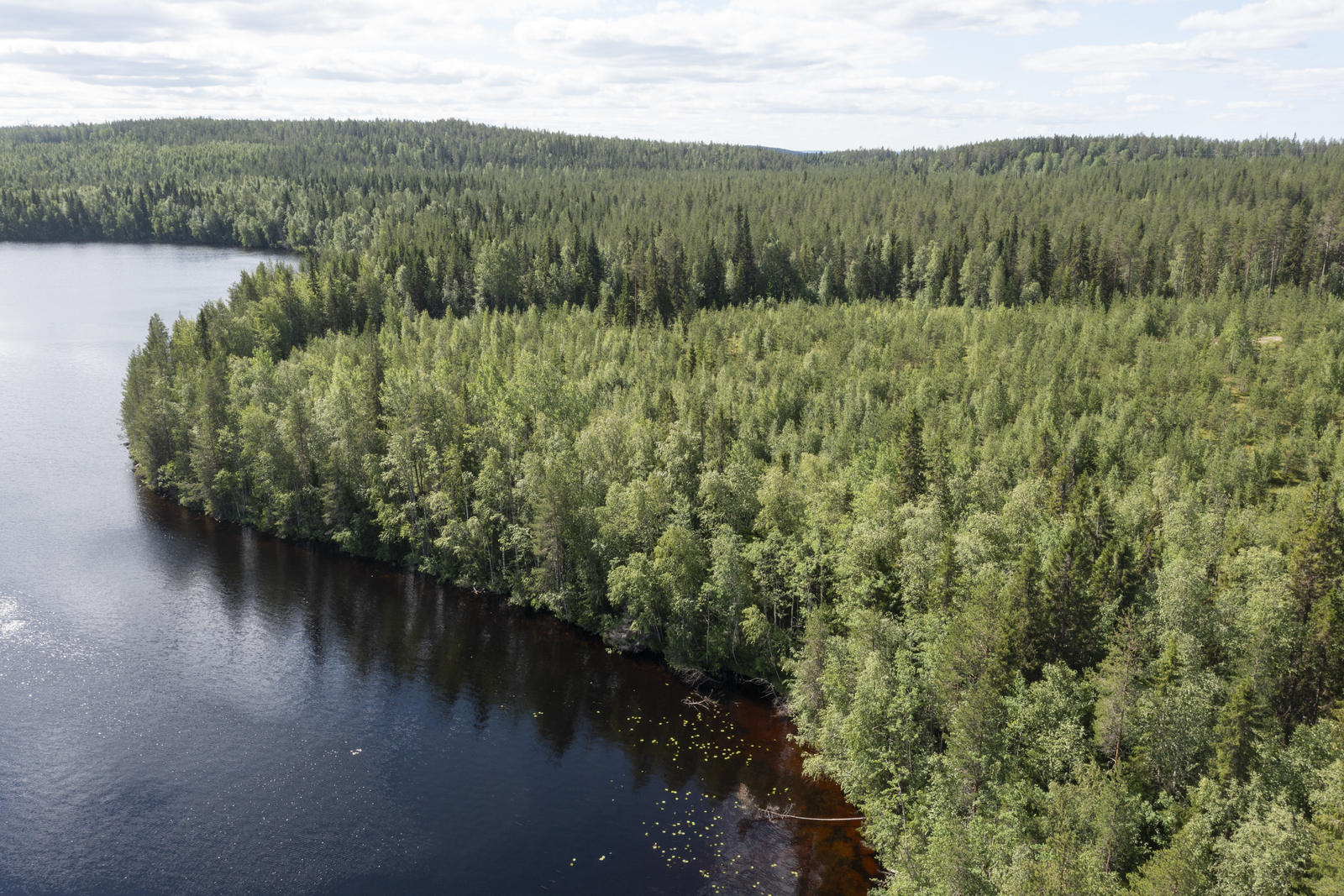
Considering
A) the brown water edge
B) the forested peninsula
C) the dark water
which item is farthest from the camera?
the brown water edge

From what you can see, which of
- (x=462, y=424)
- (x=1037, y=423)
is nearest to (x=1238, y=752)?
(x=1037, y=423)

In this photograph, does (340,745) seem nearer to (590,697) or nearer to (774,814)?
(590,697)

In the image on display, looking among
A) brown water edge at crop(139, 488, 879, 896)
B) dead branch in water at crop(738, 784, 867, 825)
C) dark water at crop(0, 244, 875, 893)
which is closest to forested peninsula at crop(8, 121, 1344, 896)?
brown water edge at crop(139, 488, 879, 896)

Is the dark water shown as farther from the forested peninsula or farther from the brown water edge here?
the forested peninsula

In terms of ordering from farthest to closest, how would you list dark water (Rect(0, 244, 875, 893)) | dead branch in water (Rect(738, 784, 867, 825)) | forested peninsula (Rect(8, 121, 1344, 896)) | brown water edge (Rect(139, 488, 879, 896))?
dead branch in water (Rect(738, 784, 867, 825)) < brown water edge (Rect(139, 488, 879, 896)) < dark water (Rect(0, 244, 875, 893)) < forested peninsula (Rect(8, 121, 1344, 896))

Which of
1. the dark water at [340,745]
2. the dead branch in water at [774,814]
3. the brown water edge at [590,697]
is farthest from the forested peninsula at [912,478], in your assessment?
the dark water at [340,745]

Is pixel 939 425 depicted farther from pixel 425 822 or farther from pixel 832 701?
pixel 425 822

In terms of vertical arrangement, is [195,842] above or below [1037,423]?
below
